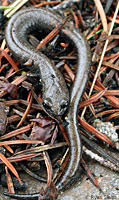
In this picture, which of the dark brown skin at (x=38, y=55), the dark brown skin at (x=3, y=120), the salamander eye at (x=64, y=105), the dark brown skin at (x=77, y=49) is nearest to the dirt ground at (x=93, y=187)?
the dark brown skin at (x=77, y=49)

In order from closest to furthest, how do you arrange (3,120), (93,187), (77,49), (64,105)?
(93,187) → (3,120) → (64,105) → (77,49)

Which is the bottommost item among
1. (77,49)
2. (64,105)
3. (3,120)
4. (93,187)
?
(93,187)

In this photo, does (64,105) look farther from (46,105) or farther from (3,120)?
(3,120)

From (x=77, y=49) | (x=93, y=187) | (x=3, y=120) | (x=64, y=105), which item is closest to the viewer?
(x=93, y=187)

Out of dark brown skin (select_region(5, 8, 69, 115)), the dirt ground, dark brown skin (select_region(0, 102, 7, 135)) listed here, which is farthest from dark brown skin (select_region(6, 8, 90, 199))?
dark brown skin (select_region(0, 102, 7, 135))

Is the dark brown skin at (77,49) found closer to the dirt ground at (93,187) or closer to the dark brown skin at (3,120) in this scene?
the dirt ground at (93,187)

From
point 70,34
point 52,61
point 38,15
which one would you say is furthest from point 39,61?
point 38,15

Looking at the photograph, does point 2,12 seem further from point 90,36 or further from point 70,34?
point 90,36

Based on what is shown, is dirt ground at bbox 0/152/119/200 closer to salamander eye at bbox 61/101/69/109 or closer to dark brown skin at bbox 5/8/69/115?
salamander eye at bbox 61/101/69/109

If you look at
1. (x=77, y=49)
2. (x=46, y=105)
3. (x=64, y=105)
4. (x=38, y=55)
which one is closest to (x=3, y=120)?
(x=46, y=105)
